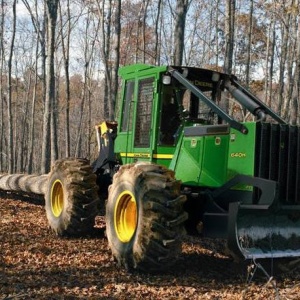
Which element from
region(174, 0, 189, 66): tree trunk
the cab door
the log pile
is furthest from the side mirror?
region(174, 0, 189, 66): tree trunk

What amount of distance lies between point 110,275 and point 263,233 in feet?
7.30

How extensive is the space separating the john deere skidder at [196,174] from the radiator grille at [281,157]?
0.01m

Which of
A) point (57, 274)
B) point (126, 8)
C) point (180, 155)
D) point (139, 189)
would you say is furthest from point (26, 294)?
point (126, 8)

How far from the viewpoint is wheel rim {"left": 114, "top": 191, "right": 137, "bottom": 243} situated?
6.91 meters

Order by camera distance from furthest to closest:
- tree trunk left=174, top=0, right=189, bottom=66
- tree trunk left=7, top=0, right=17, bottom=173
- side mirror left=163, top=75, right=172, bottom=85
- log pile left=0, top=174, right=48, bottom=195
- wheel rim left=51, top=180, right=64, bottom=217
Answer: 1. tree trunk left=7, top=0, right=17, bottom=173
2. tree trunk left=174, top=0, right=189, bottom=66
3. log pile left=0, top=174, right=48, bottom=195
4. wheel rim left=51, top=180, right=64, bottom=217
5. side mirror left=163, top=75, right=172, bottom=85

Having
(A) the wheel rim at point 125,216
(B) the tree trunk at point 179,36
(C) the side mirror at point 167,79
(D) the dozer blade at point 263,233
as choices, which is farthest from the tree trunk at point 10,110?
(D) the dozer blade at point 263,233

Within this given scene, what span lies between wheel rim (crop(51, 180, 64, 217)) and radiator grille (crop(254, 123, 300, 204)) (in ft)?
15.3

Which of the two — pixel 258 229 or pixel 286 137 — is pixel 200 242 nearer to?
pixel 258 229

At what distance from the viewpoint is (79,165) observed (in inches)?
355

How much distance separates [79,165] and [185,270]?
3.24 m

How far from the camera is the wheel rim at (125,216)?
6.91 m

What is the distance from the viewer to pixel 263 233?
6.37 m

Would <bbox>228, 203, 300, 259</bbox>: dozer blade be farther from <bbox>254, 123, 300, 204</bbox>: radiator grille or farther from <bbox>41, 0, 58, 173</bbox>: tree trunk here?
<bbox>41, 0, 58, 173</bbox>: tree trunk

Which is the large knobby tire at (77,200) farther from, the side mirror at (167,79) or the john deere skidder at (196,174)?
the side mirror at (167,79)
